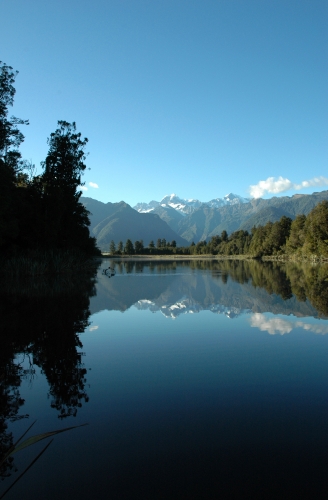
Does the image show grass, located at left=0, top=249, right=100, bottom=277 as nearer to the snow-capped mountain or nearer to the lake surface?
the snow-capped mountain

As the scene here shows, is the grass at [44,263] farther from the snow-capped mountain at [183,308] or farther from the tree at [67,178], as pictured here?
the snow-capped mountain at [183,308]

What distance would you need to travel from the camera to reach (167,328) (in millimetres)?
13672

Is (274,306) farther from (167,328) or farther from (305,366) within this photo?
(305,366)

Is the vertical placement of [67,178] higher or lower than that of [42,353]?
higher

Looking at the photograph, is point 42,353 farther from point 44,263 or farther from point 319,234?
point 319,234

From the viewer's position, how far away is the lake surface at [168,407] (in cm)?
443

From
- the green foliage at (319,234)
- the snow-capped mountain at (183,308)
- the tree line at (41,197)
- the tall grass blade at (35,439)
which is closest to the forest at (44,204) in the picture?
the tree line at (41,197)

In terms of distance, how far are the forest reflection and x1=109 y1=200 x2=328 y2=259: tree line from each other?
64355 millimetres

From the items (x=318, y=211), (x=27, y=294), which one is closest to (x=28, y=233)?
(x=27, y=294)

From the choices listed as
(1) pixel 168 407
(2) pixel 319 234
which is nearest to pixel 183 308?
(1) pixel 168 407

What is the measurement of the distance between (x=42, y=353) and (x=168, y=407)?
4.84 metres

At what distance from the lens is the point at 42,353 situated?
9961 mm

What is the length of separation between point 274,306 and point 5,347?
12767 mm

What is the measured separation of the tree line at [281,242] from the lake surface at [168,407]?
6533 centimetres
